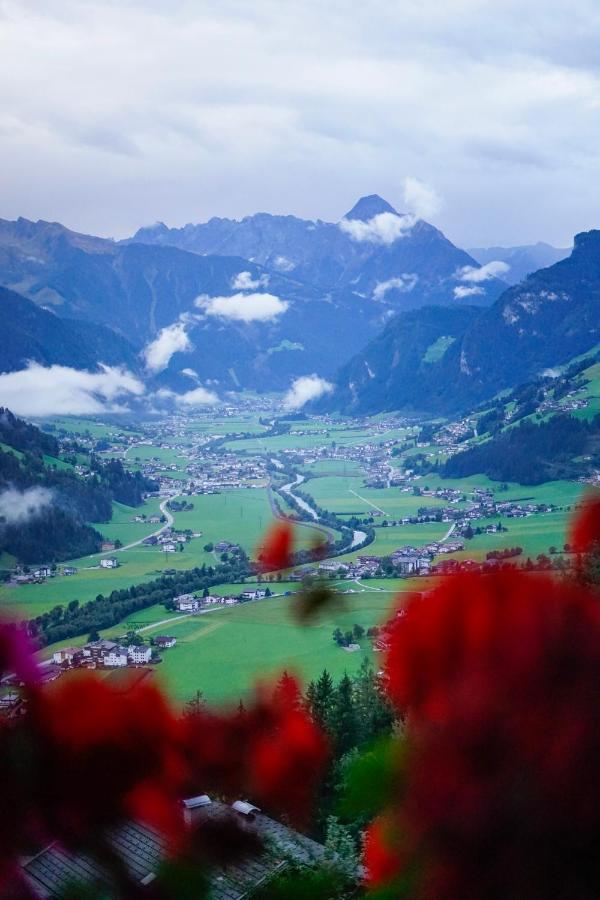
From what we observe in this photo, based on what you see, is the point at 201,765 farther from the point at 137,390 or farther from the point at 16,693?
the point at 137,390

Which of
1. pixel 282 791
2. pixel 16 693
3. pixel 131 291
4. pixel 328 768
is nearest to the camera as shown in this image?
pixel 16 693

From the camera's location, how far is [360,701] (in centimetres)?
1027

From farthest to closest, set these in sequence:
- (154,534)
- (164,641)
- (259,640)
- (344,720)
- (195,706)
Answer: (154,534) < (164,641) < (259,640) < (344,720) < (195,706)

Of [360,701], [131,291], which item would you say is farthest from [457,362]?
[360,701]

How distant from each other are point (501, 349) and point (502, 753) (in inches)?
4373

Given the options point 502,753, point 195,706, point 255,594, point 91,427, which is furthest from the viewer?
point 91,427

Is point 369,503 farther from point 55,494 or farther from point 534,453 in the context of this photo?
point 55,494

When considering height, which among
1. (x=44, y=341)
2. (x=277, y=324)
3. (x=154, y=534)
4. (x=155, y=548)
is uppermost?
(x=277, y=324)

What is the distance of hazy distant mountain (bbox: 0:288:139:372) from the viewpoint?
402 feet

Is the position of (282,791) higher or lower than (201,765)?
lower

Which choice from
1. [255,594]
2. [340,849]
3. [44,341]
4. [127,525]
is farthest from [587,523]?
[44,341]

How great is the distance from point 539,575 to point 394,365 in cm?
11721

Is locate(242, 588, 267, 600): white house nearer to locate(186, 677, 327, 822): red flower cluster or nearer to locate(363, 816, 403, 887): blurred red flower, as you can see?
locate(186, 677, 327, 822): red flower cluster

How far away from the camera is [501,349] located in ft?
364
